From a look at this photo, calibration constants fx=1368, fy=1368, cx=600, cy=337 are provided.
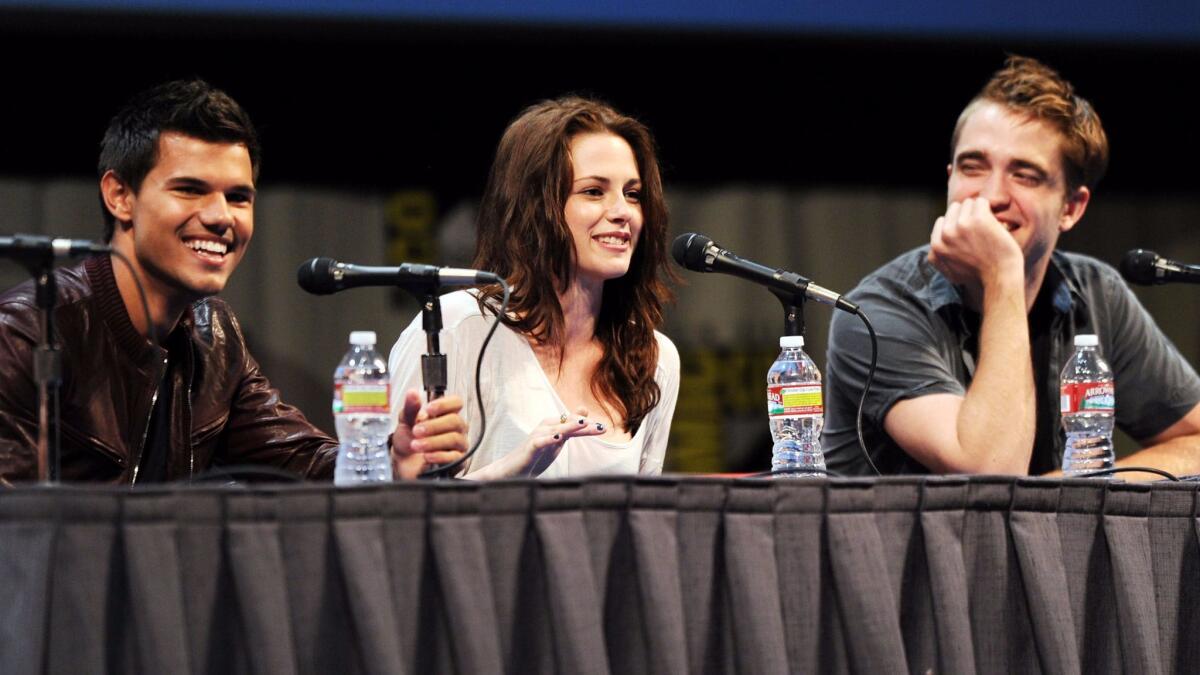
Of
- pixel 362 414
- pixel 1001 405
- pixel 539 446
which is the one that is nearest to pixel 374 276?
pixel 362 414

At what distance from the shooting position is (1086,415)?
266 centimetres

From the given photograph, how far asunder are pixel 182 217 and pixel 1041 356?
1.72 metres

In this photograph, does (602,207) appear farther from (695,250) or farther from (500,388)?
(695,250)

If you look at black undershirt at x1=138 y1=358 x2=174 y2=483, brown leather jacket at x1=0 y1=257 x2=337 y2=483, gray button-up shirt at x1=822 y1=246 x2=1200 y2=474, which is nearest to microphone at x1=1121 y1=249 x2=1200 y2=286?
gray button-up shirt at x1=822 y1=246 x2=1200 y2=474

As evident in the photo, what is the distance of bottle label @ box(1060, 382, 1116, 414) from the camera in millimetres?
2496

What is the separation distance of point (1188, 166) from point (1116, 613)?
4.12 metres

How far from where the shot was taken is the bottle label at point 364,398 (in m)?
1.87

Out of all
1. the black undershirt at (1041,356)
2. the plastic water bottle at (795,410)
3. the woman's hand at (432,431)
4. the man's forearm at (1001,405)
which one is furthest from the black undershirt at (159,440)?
the black undershirt at (1041,356)

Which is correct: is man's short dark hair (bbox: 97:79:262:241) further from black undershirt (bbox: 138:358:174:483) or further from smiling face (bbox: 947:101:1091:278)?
smiling face (bbox: 947:101:1091:278)

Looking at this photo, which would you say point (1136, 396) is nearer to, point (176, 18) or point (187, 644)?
point (187, 644)

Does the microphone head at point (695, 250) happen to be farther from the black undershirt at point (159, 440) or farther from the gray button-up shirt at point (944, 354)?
the black undershirt at point (159, 440)

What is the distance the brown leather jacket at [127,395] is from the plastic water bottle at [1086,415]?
4.57 ft

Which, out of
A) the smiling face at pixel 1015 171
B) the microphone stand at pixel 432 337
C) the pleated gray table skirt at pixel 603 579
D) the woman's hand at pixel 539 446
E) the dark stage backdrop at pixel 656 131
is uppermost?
the dark stage backdrop at pixel 656 131

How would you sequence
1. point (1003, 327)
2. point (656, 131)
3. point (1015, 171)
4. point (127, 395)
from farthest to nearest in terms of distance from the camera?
point (656, 131) → point (1015, 171) → point (1003, 327) → point (127, 395)
